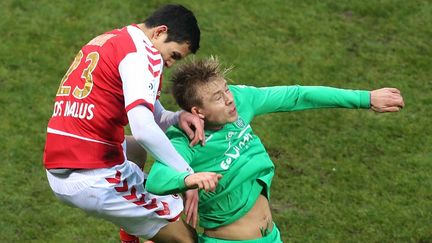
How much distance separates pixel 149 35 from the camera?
18.8 ft

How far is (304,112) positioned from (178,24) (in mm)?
4195

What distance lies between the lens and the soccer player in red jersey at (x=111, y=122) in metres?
5.57

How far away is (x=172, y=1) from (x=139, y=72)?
6201 mm

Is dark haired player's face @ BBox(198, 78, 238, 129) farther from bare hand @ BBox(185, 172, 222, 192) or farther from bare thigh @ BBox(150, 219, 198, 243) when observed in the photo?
bare thigh @ BBox(150, 219, 198, 243)

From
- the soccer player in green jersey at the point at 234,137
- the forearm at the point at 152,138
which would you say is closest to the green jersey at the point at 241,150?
the soccer player in green jersey at the point at 234,137

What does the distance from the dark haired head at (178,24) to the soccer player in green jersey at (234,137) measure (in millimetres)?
145

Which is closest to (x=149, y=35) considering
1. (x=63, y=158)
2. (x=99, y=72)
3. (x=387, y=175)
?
(x=99, y=72)

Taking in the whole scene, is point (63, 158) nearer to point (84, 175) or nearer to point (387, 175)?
point (84, 175)

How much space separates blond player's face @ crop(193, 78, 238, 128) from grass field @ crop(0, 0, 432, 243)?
249 centimetres

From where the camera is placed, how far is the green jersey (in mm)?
5637

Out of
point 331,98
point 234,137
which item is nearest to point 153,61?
point 234,137

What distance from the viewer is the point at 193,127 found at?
5.57 metres

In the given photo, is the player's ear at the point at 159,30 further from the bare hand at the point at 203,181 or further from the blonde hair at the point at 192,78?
the bare hand at the point at 203,181

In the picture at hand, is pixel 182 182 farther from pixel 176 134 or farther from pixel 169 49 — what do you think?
pixel 169 49
